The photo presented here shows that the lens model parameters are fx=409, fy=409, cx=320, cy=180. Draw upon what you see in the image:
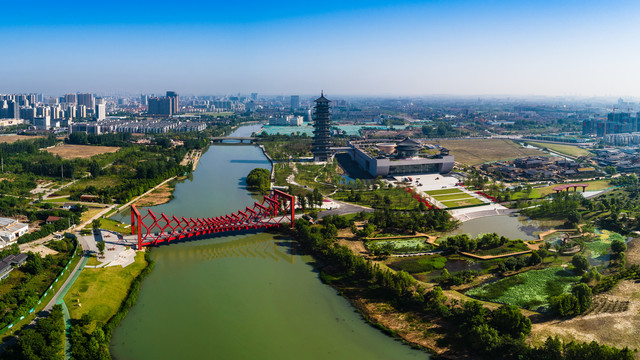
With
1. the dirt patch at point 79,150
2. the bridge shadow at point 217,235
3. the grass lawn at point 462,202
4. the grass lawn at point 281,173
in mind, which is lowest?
the bridge shadow at point 217,235

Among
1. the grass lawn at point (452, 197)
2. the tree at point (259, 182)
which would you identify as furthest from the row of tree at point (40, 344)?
the grass lawn at point (452, 197)

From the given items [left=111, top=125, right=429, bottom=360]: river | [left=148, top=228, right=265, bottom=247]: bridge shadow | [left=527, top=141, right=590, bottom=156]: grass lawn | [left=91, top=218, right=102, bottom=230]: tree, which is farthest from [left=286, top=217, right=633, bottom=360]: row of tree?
[left=527, top=141, right=590, bottom=156]: grass lawn

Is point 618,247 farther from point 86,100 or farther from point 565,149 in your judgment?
point 86,100

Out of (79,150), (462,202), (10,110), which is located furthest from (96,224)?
(10,110)

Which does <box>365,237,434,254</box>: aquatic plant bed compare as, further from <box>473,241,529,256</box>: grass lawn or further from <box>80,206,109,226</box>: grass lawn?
<box>80,206,109,226</box>: grass lawn

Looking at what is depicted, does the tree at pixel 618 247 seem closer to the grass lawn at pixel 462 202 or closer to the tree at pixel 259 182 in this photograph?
the grass lawn at pixel 462 202

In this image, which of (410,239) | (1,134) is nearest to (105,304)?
(410,239)

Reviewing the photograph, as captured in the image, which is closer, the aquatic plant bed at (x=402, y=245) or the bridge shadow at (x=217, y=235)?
the aquatic plant bed at (x=402, y=245)
